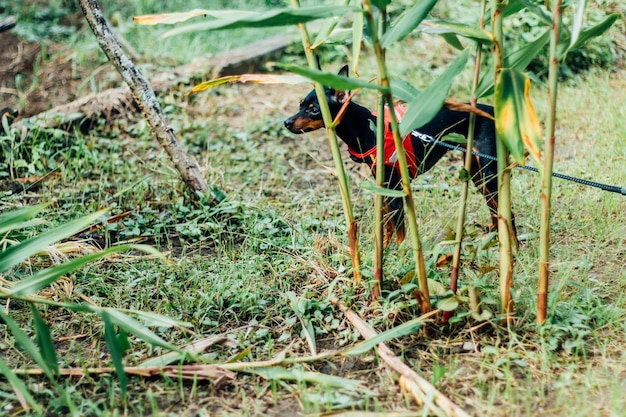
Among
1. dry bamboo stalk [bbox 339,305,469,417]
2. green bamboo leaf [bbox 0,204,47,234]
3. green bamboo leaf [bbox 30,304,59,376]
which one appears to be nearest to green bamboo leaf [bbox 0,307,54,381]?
green bamboo leaf [bbox 30,304,59,376]

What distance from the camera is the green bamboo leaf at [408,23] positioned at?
1998mm

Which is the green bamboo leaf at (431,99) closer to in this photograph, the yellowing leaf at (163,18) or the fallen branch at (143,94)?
the yellowing leaf at (163,18)

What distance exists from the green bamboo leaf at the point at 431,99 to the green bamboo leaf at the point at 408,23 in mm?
180

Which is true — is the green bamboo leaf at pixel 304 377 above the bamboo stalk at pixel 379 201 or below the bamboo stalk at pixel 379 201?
below

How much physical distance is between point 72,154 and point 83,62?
1.43 m

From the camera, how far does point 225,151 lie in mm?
4531

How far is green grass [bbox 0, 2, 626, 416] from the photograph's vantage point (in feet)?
7.08

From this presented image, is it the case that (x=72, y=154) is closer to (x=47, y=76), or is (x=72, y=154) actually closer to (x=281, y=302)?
(x=47, y=76)

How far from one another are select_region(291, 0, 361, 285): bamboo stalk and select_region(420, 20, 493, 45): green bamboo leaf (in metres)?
0.44

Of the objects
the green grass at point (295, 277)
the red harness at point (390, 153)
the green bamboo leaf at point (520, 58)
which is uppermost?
the green bamboo leaf at point (520, 58)

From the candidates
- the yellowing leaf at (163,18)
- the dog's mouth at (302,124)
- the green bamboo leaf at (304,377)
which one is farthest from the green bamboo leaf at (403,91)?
the dog's mouth at (302,124)

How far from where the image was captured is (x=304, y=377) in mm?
2176

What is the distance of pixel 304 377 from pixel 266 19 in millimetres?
1147

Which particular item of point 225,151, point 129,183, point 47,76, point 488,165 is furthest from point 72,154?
point 488,165
